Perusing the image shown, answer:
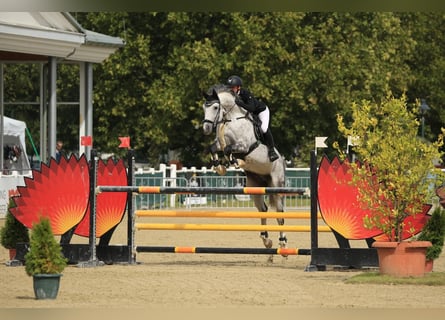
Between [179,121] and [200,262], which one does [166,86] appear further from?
[200,262]

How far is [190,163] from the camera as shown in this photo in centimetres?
3712

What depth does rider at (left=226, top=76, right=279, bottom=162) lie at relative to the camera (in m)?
12.4

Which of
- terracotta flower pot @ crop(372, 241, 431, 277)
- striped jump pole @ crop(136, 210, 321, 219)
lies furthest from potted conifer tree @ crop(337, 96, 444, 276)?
striped jump pole @ crop(136, 210, 321, 219)

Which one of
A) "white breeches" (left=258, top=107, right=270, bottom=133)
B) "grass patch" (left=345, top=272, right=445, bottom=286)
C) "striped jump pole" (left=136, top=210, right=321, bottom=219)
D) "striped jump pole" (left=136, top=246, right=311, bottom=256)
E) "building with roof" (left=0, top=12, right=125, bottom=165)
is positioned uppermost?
"building with roof" (left=0, top=12, right=125, bottom=165)

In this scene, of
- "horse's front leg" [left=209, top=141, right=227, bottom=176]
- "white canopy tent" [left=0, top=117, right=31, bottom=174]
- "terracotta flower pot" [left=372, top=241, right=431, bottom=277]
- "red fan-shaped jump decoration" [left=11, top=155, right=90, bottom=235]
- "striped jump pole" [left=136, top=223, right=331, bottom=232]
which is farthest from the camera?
"white canopy tent" [left=0, top=117, right=31, bottom=174]

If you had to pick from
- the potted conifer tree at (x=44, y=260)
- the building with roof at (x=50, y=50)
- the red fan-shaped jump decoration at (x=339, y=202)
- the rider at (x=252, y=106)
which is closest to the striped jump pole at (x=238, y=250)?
the red fan-shaped jump decoration at (x=339, y=202)

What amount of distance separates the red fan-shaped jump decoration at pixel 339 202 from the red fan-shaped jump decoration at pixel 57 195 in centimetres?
251

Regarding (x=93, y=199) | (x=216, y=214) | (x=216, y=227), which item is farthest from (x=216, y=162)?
(x=93, y=199)

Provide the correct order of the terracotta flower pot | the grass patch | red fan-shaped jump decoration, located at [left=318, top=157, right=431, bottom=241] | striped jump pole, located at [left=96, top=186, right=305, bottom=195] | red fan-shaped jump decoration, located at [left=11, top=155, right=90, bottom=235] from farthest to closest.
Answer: red fan-shaped jump decoration, located at [left=11, top=155, right=90, bottom=235] → striped jump pole, located at [left=96, top=186, right=305, bottom=195] → red fan-shaped jump decoration, located at [left=318, top=157, right=431, bottom=241] → the terracotta flower pot → the grass patch

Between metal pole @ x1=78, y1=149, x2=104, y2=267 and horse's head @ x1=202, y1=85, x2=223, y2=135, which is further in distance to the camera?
horse's head @ x1=202, y1=85, x2=223, y2=135

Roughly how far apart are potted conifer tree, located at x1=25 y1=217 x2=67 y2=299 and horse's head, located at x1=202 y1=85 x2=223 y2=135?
4.29m

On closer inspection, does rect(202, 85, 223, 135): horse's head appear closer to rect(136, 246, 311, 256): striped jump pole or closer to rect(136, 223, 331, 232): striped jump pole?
rect(136, 223, 331, 232): striped jump pole

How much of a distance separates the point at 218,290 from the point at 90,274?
7.07ft

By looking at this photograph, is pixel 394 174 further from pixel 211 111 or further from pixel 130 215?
pixel 130 215
